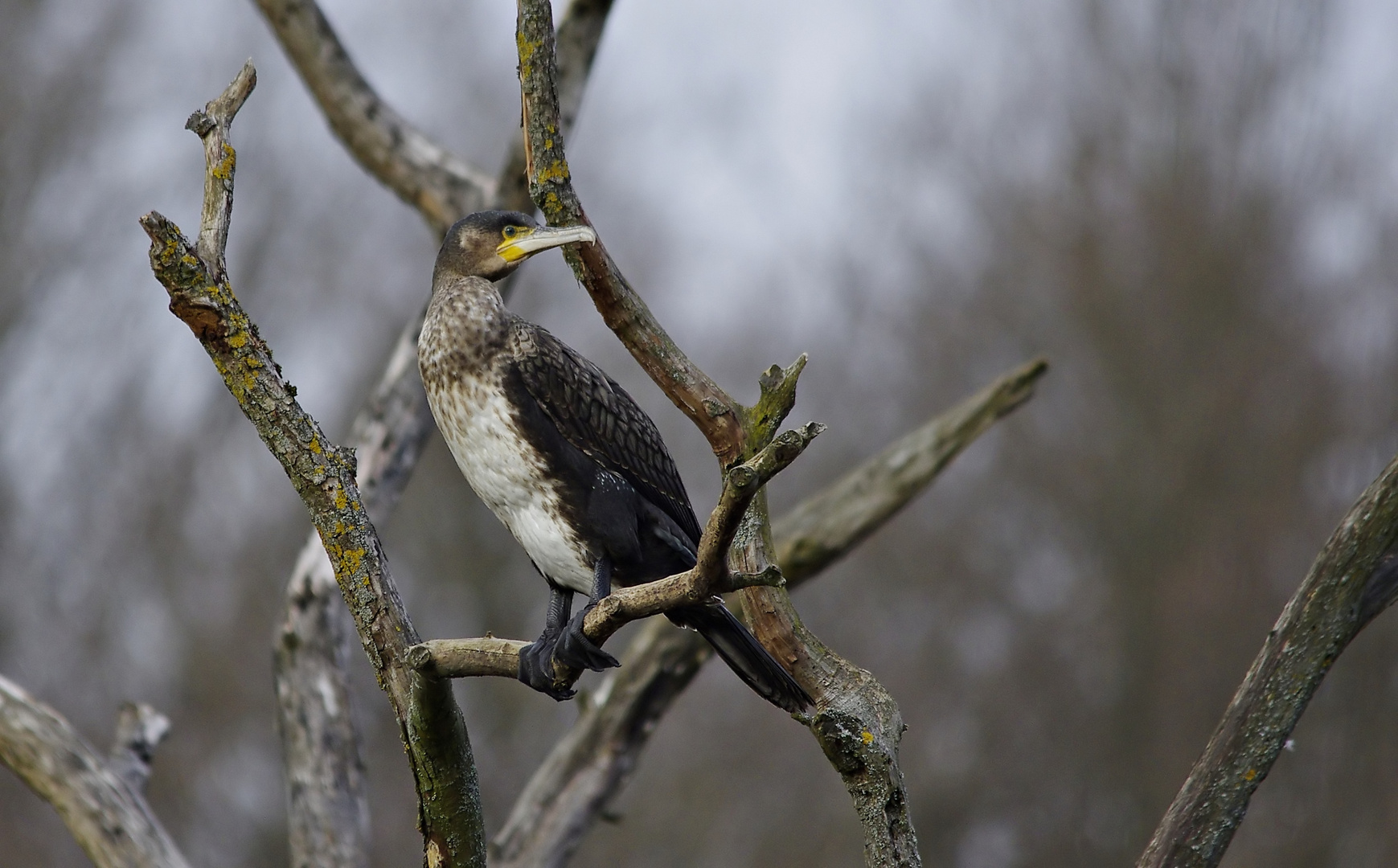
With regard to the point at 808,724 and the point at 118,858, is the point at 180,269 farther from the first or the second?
the point at 118,858

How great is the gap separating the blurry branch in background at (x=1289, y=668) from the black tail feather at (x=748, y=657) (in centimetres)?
96

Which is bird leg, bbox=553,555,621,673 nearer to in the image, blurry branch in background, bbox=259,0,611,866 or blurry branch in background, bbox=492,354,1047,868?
blurry branch in background, bbox=492,354,1047,868

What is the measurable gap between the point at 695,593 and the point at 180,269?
4.30ft

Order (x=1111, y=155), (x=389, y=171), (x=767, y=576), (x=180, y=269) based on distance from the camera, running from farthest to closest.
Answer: (x=1111, y=155), (x=389, y=171), (x=180, y=269), (x=767, y=576)

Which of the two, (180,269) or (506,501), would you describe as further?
(506,501)

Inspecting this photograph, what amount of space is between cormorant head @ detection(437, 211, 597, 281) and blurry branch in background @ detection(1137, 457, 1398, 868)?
7.15ft

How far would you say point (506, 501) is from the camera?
10.9 feet

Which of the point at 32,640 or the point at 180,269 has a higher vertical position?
the point at 32,640

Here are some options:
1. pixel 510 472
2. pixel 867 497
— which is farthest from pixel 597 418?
pixel 867 497

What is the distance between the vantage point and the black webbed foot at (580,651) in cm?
281

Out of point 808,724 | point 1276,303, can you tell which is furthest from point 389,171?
point 1276,303

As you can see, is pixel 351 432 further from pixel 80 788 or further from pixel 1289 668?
pixel 1289 668

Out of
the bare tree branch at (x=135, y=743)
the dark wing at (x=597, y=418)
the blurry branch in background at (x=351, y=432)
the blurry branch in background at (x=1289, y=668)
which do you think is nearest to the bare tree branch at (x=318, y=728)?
the blurry branch in background at (x=351, y=432)

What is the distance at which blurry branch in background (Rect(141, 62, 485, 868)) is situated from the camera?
8.59 feet
